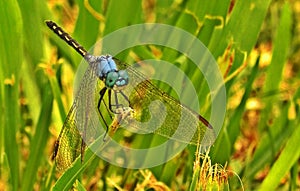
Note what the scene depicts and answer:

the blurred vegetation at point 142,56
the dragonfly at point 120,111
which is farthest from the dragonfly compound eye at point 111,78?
the blurred vegetation at point 142,56

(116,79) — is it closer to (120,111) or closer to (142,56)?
(120,111)

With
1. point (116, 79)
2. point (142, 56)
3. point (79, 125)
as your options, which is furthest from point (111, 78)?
point (142, 56)

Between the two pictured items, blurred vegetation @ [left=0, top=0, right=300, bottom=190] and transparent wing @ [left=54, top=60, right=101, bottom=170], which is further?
blurred vegetation @ [left=0, top=0, right=300, bottom=190]

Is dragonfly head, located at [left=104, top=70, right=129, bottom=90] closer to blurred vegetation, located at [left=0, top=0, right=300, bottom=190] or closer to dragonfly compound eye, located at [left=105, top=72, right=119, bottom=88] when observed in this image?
dragonfly compound eye, located at [left=105, top=72, right=119, bottom=88]

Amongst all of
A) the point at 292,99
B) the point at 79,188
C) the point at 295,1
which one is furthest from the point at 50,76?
the point at 295,1

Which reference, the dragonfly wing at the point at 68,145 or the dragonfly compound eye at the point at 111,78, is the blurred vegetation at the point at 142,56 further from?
the dragonfly compound eye at the point at 111,78

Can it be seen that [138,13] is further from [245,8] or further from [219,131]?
[219,131]

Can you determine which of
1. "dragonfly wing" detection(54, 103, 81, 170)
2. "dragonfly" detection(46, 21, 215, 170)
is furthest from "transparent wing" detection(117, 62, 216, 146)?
"dragonfly wing" detection(54, 103, 81, 170)
